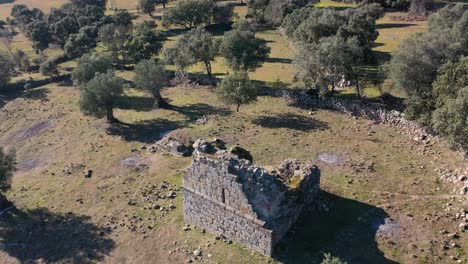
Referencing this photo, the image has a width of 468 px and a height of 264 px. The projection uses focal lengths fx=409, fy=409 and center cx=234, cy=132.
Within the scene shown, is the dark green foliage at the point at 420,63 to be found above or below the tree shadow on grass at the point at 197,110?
above

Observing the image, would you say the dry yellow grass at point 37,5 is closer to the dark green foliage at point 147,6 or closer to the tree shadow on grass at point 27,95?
the dark green foliage at point 147,6

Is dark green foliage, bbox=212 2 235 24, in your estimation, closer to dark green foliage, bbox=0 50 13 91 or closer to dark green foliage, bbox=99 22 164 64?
dark green foliage, bbox=99 22 164 64

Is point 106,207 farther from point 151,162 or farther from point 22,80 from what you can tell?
point 22,80

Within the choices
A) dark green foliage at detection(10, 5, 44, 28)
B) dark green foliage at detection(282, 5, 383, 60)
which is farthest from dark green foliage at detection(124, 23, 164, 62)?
dark green foliage at detection(10, 5, 44, 28)

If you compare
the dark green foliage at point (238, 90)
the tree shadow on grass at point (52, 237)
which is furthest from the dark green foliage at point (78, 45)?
the tree shadow on grass at point (52, 237)

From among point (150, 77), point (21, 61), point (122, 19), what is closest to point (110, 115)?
point (150, 77)

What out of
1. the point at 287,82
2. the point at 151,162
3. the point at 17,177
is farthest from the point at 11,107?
the point at 287,82
